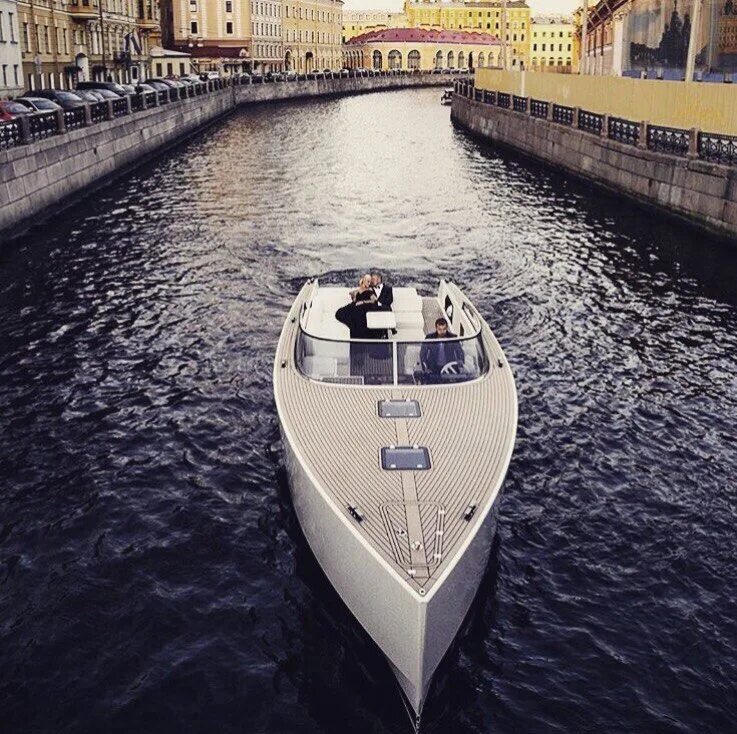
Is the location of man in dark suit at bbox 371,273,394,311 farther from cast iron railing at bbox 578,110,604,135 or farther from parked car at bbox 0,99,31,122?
parked car at bbox 0,99,31,122

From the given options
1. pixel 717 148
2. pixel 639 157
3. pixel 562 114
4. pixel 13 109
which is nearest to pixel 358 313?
pixel 717 148

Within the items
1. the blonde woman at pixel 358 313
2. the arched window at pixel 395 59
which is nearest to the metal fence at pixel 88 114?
the blonde woman at pixel 358 313

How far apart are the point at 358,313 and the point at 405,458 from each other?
13.5ft

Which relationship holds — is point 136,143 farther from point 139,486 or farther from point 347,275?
point 139,486

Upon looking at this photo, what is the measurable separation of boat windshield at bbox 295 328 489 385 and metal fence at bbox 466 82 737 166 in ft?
58.1

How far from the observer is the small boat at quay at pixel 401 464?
888 centimetres

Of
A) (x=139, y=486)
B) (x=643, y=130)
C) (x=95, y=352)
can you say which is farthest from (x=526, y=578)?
(x=643, y=130)

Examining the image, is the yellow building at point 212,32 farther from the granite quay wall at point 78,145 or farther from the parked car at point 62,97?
the parked car at point 62,97

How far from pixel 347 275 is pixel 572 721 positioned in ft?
59.5

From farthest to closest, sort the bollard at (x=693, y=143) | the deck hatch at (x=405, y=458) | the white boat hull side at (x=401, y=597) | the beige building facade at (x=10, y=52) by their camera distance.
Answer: the beige building facade at (x=10, y=52) < the bollard at (x=693, y=143) < the deck hatch at (x=405, y=458) < the white boat hull side at (x=401, y=597)

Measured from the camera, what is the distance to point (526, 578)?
11.5 m

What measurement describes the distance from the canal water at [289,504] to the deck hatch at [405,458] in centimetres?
163

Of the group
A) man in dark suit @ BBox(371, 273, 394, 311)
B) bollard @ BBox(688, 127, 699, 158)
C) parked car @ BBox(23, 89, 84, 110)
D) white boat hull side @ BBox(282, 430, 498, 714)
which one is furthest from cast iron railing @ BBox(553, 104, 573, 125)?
white boat hull side @ BBox(282, 430, 498, 714)

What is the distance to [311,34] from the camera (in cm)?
16188
